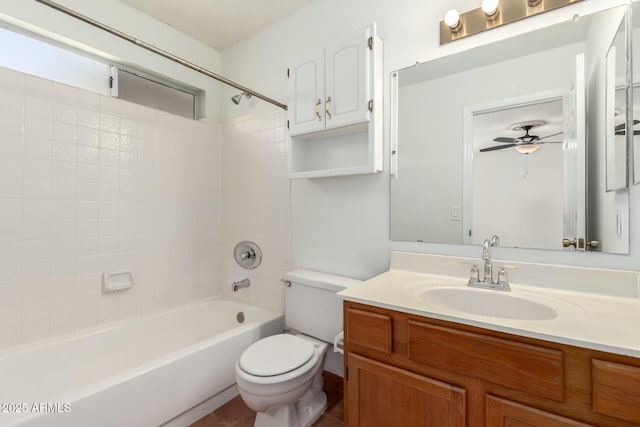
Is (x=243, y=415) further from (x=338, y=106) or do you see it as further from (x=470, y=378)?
(x=338, y=106)

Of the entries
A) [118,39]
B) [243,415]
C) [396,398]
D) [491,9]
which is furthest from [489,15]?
[243,415]

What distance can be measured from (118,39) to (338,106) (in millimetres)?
1611

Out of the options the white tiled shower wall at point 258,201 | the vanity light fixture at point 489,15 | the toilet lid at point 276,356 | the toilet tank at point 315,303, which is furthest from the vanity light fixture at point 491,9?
the toilet lid at point 276,356

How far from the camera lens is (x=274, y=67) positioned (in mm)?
2266

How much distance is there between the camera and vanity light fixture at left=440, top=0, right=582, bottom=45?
1.31 meters

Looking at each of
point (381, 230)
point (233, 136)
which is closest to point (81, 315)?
point (233, 136)

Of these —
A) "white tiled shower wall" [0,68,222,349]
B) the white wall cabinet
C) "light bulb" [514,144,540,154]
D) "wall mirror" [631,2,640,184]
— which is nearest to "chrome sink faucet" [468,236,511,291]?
"light bulb" [514,144,540,154]

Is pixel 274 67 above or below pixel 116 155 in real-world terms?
above

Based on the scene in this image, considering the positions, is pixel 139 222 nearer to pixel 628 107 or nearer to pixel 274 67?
pixel 274 67

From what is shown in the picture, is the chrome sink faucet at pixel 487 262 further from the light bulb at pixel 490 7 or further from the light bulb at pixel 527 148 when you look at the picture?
the light bulb at pixel 490 7

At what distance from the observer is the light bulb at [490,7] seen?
4.45 ft

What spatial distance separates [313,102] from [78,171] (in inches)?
59.2

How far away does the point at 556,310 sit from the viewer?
1044 millimetres

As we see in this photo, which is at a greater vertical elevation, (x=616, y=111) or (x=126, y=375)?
(x=616, y=111)
